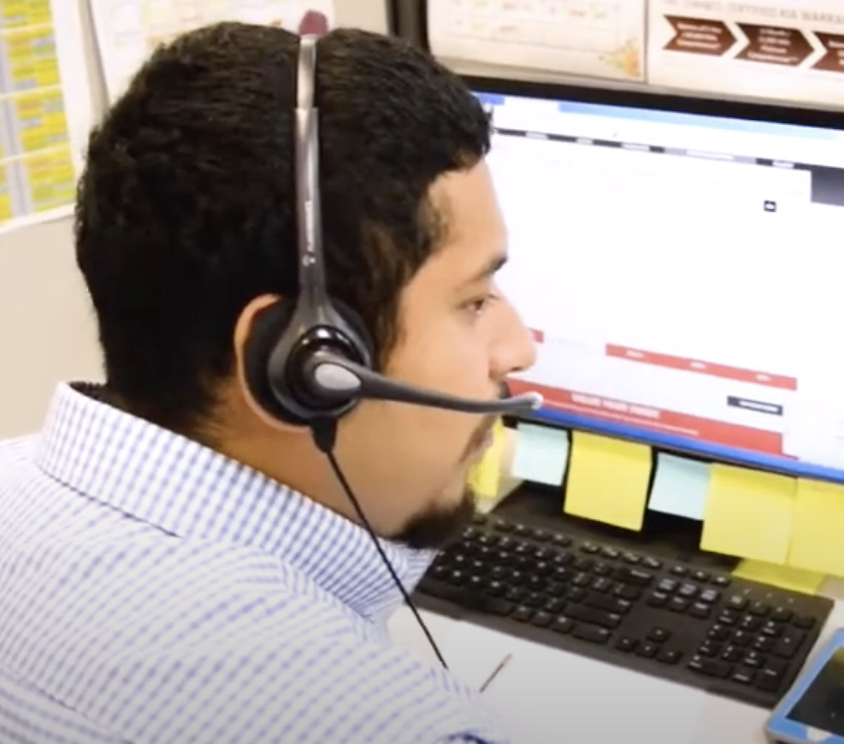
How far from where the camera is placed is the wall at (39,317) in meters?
1.25

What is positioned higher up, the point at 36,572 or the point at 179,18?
the point at 179,18

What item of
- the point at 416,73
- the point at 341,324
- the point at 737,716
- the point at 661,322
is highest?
the point at 416,73

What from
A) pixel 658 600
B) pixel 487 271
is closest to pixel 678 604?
pixel 658 600

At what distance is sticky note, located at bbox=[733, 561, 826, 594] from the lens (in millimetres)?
1229

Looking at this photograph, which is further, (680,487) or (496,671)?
(680,487)

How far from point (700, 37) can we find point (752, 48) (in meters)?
0.05

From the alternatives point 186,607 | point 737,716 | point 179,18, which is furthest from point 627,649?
point 179,18

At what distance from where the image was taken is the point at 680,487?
4.23 feet

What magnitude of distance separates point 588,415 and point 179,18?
52 cm

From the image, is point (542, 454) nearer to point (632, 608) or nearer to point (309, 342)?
point (632, 608)

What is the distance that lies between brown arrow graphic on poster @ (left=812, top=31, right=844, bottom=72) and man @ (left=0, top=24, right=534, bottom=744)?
19.0 inches

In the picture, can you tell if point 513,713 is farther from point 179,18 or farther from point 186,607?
point 179,18

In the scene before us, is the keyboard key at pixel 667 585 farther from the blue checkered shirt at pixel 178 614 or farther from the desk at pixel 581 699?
the blue checkered shirt at pixel 178 614

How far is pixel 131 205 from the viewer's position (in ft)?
2.59
